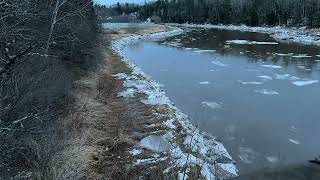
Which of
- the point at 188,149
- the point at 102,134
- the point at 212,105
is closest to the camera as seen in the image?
the point at 188,149

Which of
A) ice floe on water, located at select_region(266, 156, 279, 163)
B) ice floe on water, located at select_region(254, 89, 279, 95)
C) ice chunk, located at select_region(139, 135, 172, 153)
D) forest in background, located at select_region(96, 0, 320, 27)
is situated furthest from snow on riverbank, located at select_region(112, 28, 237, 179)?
forest in background, located at select_region(96, 0, 320, 27)

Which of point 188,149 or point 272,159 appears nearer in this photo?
point 188,149

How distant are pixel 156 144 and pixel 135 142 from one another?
660mm

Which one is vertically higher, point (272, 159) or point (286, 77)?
point (286, 77)

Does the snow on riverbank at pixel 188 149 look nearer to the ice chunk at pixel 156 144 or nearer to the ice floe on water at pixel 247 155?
the ice chunk at pixel 156 144

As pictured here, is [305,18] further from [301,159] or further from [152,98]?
[301,159]

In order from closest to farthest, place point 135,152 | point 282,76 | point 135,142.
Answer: point 135,152 → point 135,142 → point 282,76

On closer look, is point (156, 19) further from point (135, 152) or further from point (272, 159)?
point (272, 159)

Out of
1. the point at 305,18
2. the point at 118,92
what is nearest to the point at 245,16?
the point at 305,18

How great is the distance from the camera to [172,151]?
11727 millimetres

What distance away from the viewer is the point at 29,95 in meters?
10.0

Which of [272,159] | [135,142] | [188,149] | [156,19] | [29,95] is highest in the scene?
[29,95]

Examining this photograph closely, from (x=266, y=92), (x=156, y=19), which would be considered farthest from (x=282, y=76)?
(x=156, y=19)

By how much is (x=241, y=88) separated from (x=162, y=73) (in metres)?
6.84
